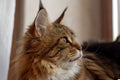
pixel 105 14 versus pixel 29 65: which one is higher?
pixel 105 14

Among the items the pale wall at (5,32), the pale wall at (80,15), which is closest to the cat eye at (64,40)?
the pale wall at (5,32)

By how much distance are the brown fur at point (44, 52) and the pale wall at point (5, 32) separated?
55 mm

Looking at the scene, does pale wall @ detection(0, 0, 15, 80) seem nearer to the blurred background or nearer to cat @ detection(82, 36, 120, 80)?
the blurred background

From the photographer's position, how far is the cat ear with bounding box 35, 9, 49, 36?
3.36ft

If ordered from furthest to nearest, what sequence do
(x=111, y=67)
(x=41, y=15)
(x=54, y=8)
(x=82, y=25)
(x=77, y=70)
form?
(x=82, y=25)
(x=54, y=8)
(x=111, y=67)
(x=77, y=70)
(x=41, y=15)

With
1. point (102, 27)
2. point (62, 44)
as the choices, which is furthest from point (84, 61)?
point (102, 27)

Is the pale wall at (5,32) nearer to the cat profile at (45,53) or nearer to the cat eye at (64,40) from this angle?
the cat profile at (45,53)

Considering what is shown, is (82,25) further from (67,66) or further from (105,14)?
(67,66)

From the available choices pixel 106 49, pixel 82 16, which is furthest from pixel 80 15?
pixel 106 49

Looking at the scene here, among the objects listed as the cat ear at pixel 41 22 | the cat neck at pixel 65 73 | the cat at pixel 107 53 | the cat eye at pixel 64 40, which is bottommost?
the cat neck at pixel 65 73

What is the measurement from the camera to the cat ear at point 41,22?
40.4 inches

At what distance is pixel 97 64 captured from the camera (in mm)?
1285

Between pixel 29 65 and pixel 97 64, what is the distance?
39 centimetres

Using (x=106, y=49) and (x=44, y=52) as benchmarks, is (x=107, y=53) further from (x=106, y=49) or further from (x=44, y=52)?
(x=44, y=52)
